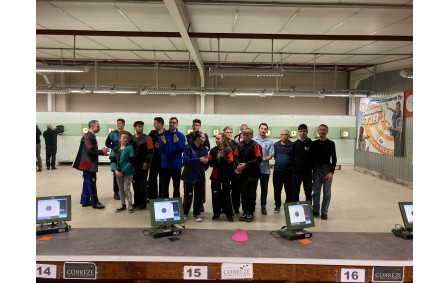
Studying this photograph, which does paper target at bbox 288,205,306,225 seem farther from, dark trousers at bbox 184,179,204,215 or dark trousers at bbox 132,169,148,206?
dark trousers at bbox 132,169,148,206

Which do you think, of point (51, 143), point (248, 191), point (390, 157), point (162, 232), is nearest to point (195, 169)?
point (248, 191)

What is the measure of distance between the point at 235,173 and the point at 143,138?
6.06 ft

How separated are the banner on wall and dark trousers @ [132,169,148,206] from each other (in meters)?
7.15

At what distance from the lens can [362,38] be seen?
6.02m

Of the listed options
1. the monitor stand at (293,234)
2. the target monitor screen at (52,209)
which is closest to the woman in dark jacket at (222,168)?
the monitor stand at (293,234)

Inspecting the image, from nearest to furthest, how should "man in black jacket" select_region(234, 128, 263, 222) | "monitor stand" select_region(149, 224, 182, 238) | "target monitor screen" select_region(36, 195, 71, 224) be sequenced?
"monitor stand" select_region(149, 224, 182, 238) < "target monitor screen" select_region(36, 195, 71, 224) < "man in black jacket" select_region(234, 128, 263, 222)

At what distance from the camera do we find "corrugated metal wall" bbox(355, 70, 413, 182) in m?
7.94

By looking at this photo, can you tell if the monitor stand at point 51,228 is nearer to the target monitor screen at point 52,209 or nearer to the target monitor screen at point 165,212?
the target monitor screen at point 52,209

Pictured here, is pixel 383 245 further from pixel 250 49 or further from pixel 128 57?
pixel 128 57

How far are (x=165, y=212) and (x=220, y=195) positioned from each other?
208cm

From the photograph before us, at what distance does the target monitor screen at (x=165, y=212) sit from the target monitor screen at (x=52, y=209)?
36.4 inches

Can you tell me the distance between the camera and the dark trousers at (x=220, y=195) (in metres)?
4.75

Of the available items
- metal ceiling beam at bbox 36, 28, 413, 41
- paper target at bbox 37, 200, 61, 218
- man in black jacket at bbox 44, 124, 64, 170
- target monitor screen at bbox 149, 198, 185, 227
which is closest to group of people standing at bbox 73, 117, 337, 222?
target monitor screen at bbox 149, 198, 185, 227

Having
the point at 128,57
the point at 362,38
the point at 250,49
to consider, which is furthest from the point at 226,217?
the point at 128,57
